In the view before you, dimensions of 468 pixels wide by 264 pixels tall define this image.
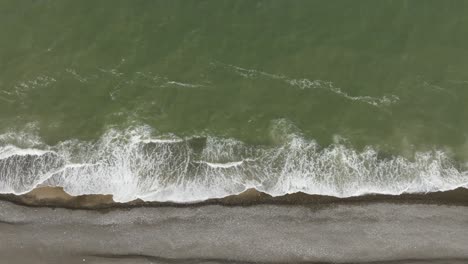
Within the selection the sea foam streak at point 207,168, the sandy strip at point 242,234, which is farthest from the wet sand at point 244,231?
the sea foam streak at point 207,168

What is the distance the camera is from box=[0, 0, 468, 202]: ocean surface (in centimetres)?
1243

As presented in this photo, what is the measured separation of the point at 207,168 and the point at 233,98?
7.57ft

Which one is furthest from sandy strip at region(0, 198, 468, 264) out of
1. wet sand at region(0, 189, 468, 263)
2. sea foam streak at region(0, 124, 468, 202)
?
sea foam streak at region(0, 124, 468, 202)

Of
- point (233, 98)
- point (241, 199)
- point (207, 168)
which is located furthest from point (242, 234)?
point (233, 98)

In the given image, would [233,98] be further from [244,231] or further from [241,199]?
[244,231]

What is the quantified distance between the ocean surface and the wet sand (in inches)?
18.0

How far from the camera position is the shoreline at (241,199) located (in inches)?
478

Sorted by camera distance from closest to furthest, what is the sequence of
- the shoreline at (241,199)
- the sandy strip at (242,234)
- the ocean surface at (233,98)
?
1. the sandy strip at (242,234)
2. the shoreline at (241,199)
3. the ocean surface at (233,98)

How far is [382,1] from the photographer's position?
43.4 ft

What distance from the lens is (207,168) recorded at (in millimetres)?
12562

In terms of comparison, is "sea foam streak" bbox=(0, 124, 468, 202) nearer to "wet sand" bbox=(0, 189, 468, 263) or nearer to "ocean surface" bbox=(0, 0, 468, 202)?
"ocean surface" bbox=(0, 0, 468, 202)

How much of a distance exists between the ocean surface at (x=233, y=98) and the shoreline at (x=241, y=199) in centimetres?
21

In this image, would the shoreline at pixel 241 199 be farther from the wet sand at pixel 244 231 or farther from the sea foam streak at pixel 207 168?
the sea foam streak at pixel 207 168

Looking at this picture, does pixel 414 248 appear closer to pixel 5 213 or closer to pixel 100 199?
pixel 100 199
